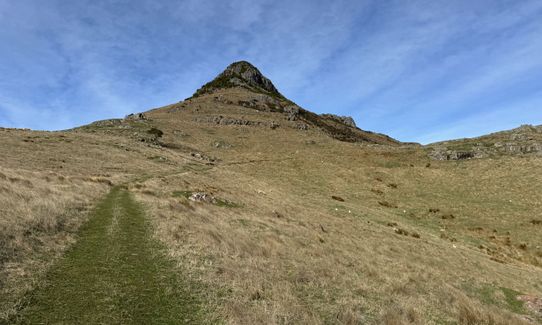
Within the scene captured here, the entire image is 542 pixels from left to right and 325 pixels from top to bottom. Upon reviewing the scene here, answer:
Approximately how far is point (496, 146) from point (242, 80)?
11287cm

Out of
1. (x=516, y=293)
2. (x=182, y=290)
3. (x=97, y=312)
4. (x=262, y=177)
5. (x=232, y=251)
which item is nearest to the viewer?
(x=97, y=312)

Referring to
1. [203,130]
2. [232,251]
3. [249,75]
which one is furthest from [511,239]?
[249,75]

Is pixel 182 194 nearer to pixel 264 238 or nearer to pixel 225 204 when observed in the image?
pixel 225 204

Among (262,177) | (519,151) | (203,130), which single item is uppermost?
(203,130)

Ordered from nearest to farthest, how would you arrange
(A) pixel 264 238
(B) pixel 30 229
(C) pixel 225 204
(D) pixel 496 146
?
(B) pixel 30 229, (A) pixel 264 238, (C) pixel 225 204, (D) pixel 496 146

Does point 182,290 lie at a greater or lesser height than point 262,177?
lesser

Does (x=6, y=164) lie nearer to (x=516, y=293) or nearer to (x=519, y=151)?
(x=516, y=293)

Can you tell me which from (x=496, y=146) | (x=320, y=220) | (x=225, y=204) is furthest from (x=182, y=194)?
(x=496, y=146)

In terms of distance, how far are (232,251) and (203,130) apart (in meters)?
81.6

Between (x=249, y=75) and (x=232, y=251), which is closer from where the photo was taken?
(x=232, y=251)

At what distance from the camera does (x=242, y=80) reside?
16062 centimetres

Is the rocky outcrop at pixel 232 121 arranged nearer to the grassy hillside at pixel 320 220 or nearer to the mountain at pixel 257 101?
the mountain at pixel 257 101

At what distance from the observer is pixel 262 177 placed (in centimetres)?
5631

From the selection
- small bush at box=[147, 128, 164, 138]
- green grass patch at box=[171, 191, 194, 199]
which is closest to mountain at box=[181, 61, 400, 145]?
small bush at box=[147, 128, 164, 138]
